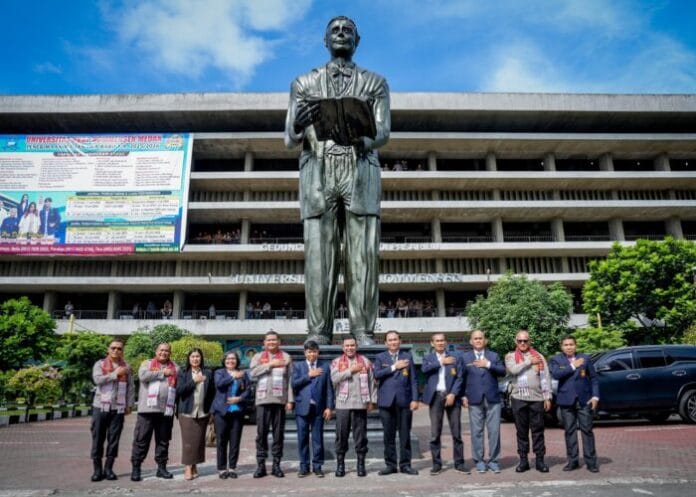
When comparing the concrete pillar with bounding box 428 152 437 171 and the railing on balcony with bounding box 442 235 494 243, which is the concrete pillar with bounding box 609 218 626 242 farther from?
the concrete pillar with bounding box 428 152 437 171

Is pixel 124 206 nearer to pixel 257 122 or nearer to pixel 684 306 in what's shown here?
A: pixel 257 122

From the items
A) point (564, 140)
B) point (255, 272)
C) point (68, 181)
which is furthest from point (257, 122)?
point (564, 140)

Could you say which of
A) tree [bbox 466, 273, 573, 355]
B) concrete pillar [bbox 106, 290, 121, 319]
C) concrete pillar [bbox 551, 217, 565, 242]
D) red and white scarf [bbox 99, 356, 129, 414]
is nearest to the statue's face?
red and white scarf [bbox 99, 356, 129, 414]

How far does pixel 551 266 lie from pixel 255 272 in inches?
813

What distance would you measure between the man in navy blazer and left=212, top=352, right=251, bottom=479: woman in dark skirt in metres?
0.70

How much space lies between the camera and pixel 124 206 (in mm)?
32781

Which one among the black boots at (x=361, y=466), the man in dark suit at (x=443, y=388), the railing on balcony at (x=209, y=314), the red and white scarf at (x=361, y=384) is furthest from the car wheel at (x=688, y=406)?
the railing on balcony at (x=209, y=314)

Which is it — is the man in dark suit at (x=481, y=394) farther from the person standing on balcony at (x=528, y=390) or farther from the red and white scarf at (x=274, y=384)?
the red and white scarf at (x=274, y=384)

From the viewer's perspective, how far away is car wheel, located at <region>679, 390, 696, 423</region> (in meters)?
11.0

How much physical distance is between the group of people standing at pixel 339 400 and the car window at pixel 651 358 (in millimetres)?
6482

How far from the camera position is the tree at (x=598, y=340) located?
2361 cm

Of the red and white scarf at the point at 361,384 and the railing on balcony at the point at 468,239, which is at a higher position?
the railing on balcony at the point at 468,239

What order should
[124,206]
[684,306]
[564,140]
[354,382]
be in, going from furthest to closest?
[564,140] → [124,206] → [684,306] → [354,382]

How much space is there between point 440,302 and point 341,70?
2878cm
